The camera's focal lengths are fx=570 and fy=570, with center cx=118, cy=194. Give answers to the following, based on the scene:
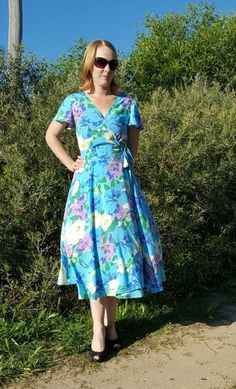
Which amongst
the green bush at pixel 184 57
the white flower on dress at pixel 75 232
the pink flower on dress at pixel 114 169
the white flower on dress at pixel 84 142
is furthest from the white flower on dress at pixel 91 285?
the green bush at pixel 184 57

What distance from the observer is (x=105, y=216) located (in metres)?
3.44

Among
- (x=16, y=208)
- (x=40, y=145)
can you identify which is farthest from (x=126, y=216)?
(x=40, y=145)

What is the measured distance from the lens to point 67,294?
13.8ft

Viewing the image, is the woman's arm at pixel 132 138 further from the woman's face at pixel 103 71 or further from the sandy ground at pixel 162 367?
the sandy ground at pixel 162 367

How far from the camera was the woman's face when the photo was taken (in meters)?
3.47

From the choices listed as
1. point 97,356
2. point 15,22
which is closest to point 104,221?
point 97,356

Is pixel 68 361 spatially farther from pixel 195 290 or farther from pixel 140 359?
pixel 195 290

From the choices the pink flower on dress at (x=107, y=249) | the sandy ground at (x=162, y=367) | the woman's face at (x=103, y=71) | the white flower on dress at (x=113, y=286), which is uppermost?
the woman's face at (x=103, y=71)

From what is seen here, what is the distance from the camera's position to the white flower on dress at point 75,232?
347 centimetres

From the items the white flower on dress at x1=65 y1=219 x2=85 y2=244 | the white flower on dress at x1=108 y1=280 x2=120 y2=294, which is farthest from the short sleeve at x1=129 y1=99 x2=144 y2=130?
the white flower on dress at x1=108 y1=280 x2=120 y2=294

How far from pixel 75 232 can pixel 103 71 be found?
996mm

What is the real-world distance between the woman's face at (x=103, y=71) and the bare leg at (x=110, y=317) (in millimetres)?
1353

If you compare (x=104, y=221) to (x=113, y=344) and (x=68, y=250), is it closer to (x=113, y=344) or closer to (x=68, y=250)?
(x=68, y=250)

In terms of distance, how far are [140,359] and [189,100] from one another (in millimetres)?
3081
